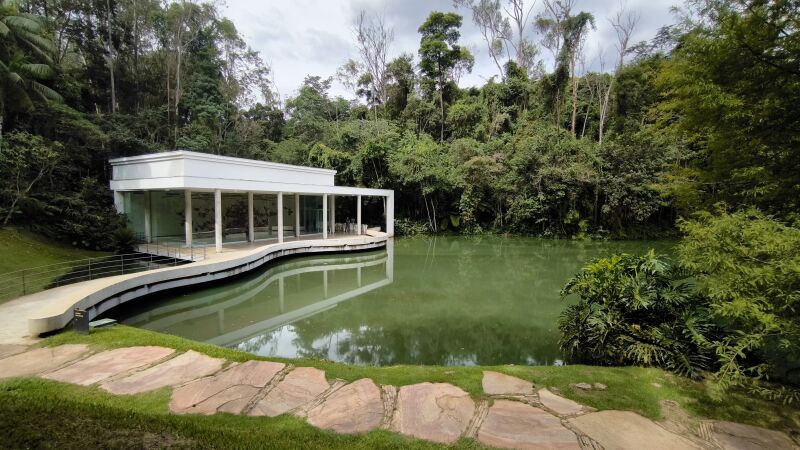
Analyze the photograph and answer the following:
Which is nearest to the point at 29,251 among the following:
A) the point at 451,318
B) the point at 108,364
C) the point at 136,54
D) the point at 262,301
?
the point at 262,301

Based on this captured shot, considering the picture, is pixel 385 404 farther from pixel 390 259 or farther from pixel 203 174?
pixel 203 174

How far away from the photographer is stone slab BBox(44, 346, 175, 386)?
3740 millimetres

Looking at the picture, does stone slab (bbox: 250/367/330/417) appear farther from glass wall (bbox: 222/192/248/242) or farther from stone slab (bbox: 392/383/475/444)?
glass wall (bbox: 222/192/248/242)

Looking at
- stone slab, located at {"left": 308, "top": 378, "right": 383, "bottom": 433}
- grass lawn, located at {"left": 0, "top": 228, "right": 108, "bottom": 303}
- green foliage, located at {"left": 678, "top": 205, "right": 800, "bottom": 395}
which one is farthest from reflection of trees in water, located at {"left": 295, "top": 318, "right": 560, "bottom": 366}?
grass lawn, located at {"left": 0, "top": 228, "right": 108, "bottom": 303}

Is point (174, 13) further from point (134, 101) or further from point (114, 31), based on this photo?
point (134, 101)

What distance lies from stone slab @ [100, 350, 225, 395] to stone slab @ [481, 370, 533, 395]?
2889 millimetres

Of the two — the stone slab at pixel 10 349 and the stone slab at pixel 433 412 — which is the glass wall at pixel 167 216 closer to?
the stone slab at pixel 10 349

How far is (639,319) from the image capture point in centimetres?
454

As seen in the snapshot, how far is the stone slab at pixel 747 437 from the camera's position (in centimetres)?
278

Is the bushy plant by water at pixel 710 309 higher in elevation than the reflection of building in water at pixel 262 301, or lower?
higher

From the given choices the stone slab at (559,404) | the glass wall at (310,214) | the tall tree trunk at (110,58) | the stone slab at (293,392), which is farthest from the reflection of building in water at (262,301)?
the tall tree trunk at (110,58)

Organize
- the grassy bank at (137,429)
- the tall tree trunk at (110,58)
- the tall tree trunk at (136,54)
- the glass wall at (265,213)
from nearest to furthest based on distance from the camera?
1. the grassy bank at (137,429)
2. the glass wall at (265,213)
3. the tall tree trunk at (110,58)
4. the tall tree trunk at (136,54)

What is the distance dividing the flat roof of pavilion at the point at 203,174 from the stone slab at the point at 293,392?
10210mm

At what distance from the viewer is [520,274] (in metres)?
11.3
